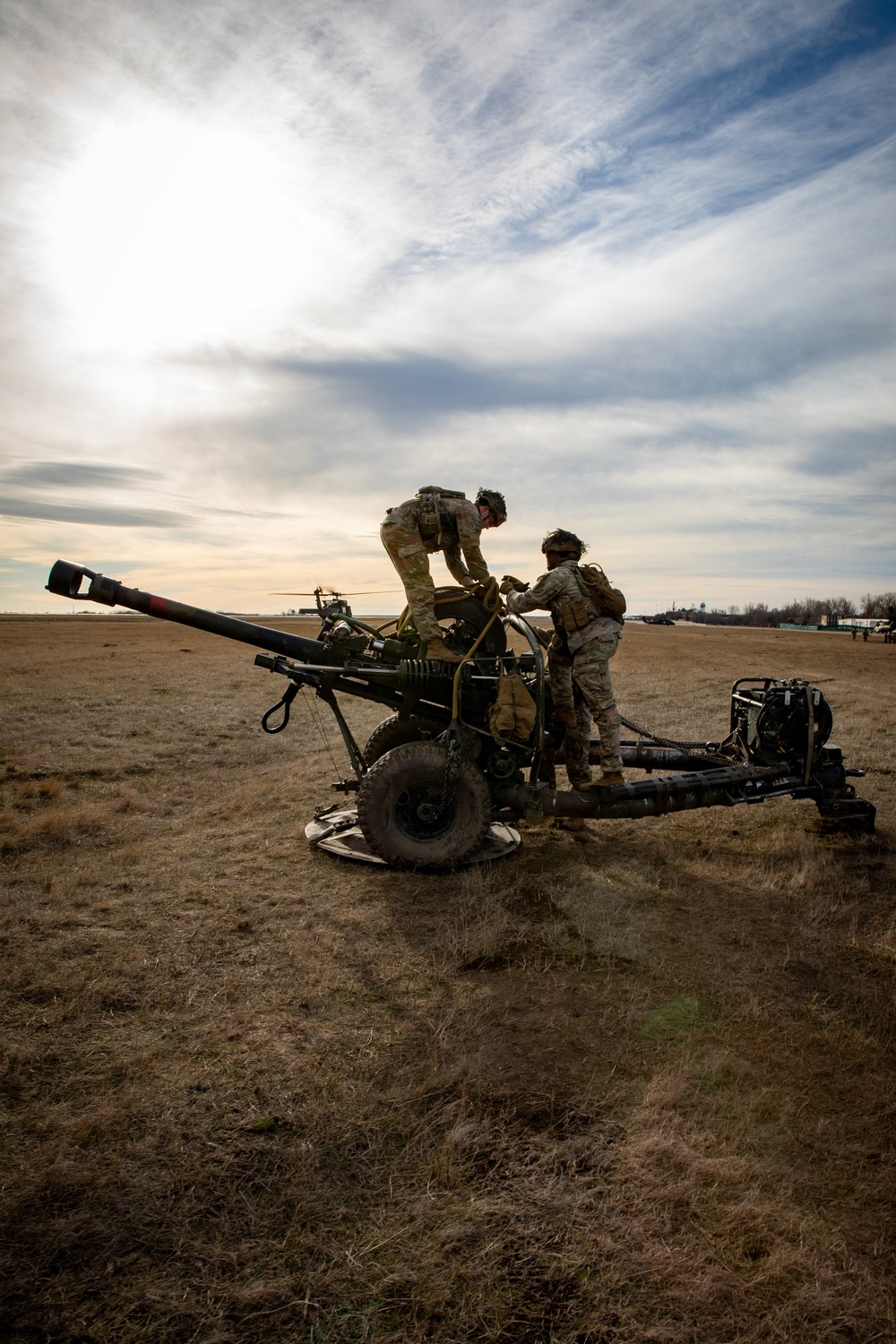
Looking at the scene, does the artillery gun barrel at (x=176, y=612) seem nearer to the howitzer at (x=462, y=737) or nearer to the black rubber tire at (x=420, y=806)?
the howitzer at (x=462, y=737)

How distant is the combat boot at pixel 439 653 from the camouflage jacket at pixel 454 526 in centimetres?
66

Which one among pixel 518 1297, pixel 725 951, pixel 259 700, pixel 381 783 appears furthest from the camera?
pixel 259 700

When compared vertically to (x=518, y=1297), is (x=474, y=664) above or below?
above

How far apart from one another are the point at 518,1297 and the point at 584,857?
Result: 449cm

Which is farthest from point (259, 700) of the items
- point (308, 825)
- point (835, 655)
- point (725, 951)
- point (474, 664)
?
point (835, 655)

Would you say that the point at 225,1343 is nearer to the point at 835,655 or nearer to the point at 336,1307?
the point at 336,1307

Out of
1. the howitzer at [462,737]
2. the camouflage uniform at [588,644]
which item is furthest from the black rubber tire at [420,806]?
the camouflage uniform at [588,644]

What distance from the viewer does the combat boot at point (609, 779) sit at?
6.25m

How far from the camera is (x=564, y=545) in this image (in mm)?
6809

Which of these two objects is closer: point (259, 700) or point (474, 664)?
point (474, 664)

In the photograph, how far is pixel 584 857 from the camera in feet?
21.4

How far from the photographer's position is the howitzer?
5.85 m

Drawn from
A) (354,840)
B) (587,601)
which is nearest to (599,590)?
(587,601)

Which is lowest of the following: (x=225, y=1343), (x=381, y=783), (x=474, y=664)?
(x=225, y=1343)
